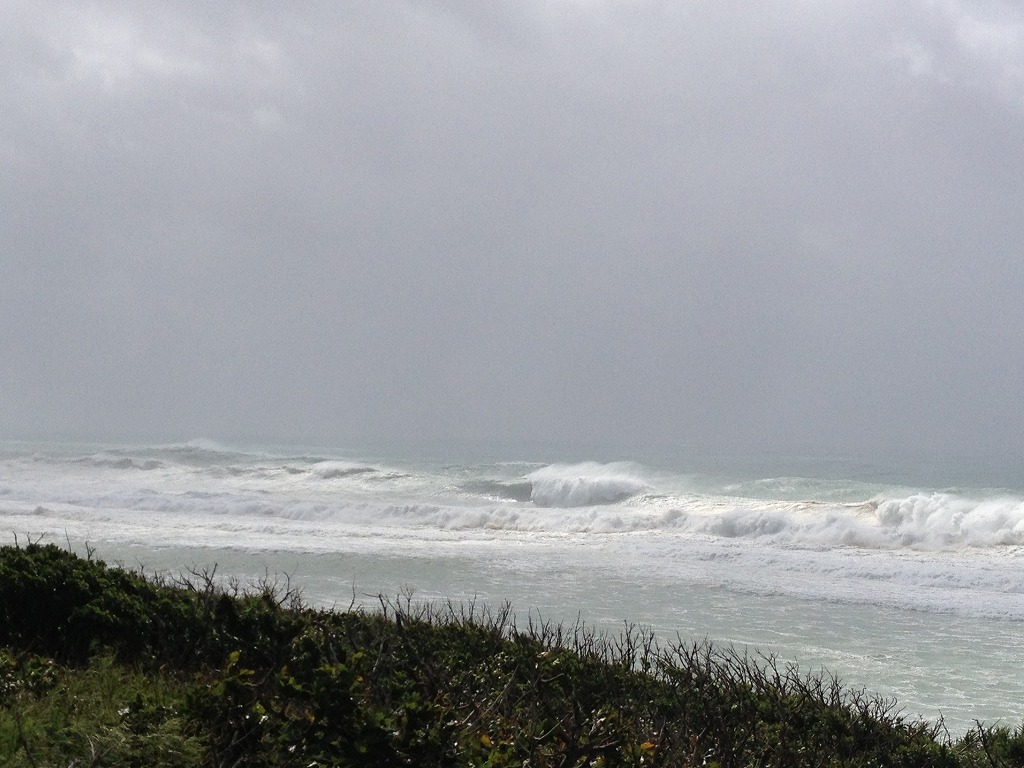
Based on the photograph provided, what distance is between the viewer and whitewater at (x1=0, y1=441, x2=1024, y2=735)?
45.5 feet

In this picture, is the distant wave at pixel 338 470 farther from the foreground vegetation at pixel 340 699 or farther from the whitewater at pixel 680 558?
the foreground vegetation at pixel 340 699

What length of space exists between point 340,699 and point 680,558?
792 inches

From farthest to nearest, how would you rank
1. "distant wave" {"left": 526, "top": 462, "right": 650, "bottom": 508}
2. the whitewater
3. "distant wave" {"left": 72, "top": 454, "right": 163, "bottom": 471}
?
1. "distant wave" {"left": 72, "top": 454, "right": 163, "bottom": 471}
2. "distant wave" {"left": 526, "top": 462, "right": 650, "bottom": 508}
3. the whitewater

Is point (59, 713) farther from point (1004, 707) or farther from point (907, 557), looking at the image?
point (907, 557)

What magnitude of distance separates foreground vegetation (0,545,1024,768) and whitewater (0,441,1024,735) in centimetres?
274

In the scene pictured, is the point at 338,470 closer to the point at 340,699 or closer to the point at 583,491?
the point at 583,491

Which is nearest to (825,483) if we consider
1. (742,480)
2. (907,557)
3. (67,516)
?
(742,480)

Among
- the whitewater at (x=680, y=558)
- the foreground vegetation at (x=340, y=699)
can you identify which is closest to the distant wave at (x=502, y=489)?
the whitewater at (x=680, y=558)

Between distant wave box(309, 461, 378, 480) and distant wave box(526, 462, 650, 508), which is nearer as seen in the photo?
distant wave box(526, 462, 650, 508)

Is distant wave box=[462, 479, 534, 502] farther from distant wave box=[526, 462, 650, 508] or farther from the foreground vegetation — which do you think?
the foreground vegetation

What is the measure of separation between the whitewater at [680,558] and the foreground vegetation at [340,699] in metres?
2.74

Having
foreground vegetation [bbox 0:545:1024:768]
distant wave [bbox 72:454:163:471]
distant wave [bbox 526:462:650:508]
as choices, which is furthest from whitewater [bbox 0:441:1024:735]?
distant wave [bbox 72:454:163:471]

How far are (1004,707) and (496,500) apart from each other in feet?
115

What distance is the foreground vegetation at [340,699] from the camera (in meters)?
3.91
